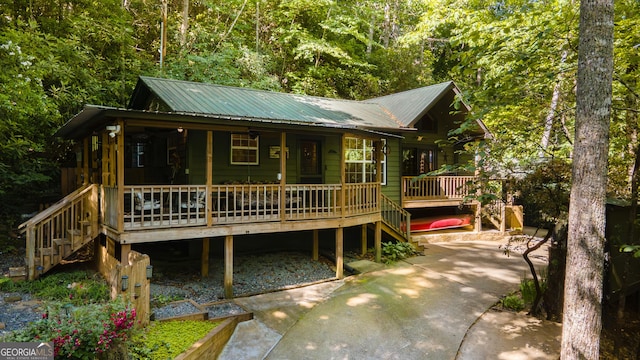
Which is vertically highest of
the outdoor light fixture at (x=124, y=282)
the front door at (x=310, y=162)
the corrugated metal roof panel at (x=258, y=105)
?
the corrugated metal roof panel at (x=258, y=105)

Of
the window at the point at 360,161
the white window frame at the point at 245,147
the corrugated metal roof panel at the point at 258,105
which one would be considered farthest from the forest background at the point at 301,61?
the white window frame at the point at 245,147

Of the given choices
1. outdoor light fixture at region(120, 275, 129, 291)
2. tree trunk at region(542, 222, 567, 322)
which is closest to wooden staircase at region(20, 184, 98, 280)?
outdoor light fixture at region(120, 275, 129, 291)

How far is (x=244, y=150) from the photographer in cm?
1173

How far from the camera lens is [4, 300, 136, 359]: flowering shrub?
166 inches

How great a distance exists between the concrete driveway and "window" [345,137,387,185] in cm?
454

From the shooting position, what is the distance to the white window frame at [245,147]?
453 inches

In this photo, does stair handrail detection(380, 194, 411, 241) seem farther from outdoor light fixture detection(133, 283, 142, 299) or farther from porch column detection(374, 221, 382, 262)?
outdoor light fixture detection(133, 283, 142, 299)

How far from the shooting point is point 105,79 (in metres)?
15.3

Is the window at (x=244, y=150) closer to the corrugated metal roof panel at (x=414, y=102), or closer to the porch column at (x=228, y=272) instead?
the porch column at (x=228, y=272)

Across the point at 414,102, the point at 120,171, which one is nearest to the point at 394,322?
the point at 120,171

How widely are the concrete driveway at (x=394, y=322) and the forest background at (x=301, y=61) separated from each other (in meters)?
3.09

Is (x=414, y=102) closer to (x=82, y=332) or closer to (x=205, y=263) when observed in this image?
(x=205, y=263)

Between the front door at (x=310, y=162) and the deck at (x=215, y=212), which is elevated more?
the front door at (x=310, y=162)

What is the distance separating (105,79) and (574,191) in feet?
53.9
